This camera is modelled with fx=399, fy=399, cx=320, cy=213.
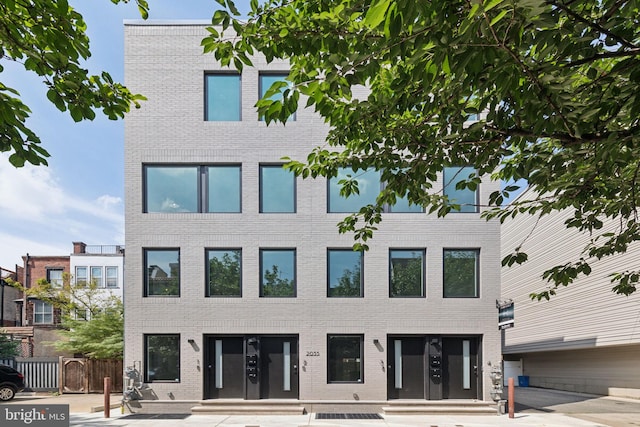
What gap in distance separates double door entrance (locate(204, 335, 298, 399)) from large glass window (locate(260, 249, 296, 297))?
4.74ft

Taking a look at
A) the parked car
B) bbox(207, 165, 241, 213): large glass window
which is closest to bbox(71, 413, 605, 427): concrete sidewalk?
the parked car

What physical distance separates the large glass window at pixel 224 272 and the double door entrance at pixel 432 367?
17.1 ft

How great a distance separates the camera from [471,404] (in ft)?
38.8

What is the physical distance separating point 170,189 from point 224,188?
5.77ft

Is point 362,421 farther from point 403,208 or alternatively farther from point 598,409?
point 598,409

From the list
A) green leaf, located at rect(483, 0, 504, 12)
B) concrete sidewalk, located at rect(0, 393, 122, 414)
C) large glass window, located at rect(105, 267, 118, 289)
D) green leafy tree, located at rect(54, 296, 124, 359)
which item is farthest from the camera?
large glass window, located at rect(105, 267, 118, 289)

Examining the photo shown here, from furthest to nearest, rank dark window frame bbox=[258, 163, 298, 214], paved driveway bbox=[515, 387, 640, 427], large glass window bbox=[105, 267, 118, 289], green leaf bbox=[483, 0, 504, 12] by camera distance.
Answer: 1. large glass window bbox=[105, 267, 118, 289]
2. dark window frame bbox=[258, 163, 298, 214]
3. paved driveway bbox=[515, 387, 640, 427]
4. green leaf bbox=[483, 0, 504, 12]

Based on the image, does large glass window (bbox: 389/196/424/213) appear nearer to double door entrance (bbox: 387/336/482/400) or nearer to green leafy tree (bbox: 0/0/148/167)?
double door entrance (bbox: 387/336/482/400)

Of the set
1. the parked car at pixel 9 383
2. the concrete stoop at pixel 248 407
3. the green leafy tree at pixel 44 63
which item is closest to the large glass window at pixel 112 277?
the parked car at pixel 9 383

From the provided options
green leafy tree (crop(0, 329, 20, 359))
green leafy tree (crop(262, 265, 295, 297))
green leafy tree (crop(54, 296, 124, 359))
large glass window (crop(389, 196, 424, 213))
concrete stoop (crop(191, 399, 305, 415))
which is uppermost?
large glass window (crop(389, 196, 424, 213))

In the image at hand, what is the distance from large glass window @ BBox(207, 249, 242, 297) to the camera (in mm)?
12672

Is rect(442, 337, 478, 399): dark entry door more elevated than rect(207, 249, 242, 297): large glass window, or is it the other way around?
rect(207, 249, 242, 297): large glass window

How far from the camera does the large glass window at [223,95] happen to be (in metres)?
13.1

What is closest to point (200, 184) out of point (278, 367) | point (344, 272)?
point (344, 272)
